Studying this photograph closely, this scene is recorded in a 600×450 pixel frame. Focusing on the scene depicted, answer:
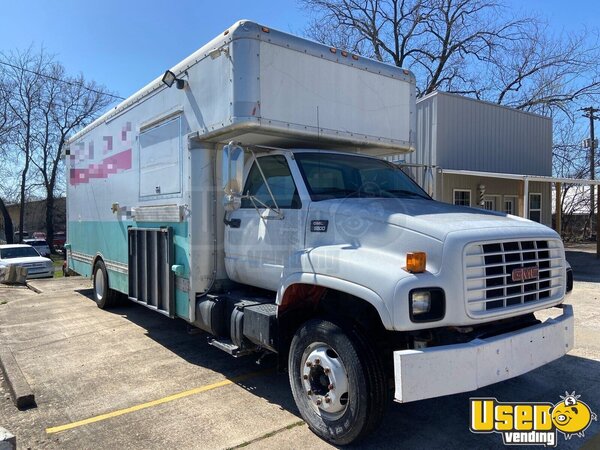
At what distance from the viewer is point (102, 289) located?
828 cm

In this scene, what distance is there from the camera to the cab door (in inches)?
171

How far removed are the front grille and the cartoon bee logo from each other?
3.31ft

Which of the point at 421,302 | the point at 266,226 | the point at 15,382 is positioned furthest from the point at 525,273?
the point at 15,382

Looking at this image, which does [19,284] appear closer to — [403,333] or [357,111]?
[357,111]

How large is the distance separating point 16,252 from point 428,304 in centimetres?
1787

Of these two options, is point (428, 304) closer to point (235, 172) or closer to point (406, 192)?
point (406, 192)

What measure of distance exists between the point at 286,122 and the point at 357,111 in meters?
0.96

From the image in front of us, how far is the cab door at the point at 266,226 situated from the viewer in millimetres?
4336

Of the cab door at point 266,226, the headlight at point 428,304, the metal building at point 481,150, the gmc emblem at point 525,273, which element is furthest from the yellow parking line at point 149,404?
the metal building at point 481,150

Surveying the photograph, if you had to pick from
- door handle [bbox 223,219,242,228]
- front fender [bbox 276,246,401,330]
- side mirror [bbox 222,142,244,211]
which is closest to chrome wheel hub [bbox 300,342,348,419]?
front fender [bbox 276,246,401,330]

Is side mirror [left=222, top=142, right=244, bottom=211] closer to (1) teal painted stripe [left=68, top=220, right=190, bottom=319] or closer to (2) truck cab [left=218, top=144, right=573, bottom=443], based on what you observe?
(2) truck cab [left=218, top=144, right=573, bottom=443]

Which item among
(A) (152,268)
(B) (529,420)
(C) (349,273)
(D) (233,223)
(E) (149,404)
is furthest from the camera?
(A) (152,268)

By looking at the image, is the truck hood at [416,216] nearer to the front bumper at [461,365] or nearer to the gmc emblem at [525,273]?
the gmc emblem at [525,273]

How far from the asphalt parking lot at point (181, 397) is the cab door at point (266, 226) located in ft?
3.64
